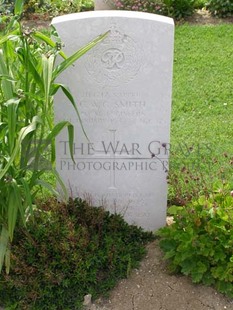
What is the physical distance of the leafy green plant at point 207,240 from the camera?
146 inches

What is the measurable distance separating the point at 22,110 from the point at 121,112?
2.07 ft

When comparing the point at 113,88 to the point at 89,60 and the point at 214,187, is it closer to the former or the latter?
the point at 89,60

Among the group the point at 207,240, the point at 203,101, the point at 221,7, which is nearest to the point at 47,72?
the point at 207,240

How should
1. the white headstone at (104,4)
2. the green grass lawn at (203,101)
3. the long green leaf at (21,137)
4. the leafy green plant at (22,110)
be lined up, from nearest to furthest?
the long green leaf at (21,137), the leafy green plant at (22,110), the green grass lawn at (203,101), the white headstone at (104,4)

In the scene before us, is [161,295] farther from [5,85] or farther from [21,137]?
[5,85]

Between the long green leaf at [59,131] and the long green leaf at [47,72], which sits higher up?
the long green leaf at [47,72]

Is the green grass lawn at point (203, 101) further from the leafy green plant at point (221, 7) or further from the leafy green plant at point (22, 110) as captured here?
the leafy green plant at point (22, 110)

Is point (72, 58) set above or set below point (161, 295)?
above

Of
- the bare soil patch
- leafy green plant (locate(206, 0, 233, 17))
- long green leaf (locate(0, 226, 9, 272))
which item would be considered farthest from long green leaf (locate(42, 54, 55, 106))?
leafy green plant (locate(206, 0, 233, 17))

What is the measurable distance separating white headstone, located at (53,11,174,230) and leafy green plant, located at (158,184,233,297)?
41 cm

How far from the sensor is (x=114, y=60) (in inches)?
153

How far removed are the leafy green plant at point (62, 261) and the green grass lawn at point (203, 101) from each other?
0.86 m

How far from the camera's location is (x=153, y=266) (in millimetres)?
4035

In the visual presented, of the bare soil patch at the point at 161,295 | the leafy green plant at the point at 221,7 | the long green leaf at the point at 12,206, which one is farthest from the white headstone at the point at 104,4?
the long green leaf at the point at 12,206
